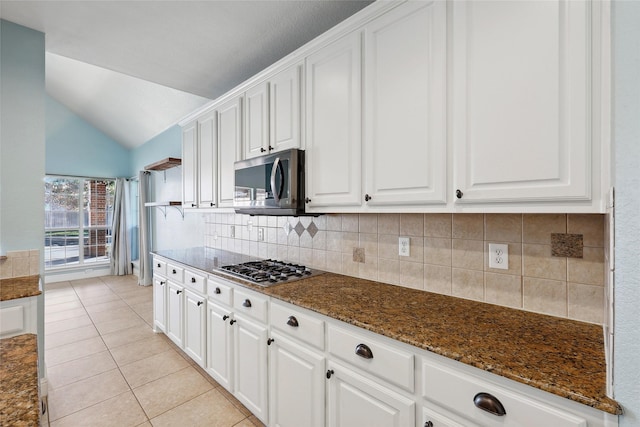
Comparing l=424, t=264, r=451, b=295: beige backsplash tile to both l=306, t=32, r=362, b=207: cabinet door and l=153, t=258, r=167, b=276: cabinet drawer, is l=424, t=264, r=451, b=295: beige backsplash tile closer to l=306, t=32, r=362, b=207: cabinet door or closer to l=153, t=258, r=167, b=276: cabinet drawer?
l=306, t=32, r=362, b=207: cabinet door

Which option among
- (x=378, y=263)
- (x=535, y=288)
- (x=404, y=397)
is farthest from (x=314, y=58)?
(x=404, y=397)

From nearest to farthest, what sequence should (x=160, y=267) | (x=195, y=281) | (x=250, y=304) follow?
(x=250, y=304) < (x=195, y=281) < (x=160, y=267)

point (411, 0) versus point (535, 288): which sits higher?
point (411, 0)

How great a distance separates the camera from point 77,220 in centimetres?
621

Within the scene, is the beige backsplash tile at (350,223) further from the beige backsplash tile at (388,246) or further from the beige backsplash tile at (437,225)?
the beige backsplash tile at (437,225)

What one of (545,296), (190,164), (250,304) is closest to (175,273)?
(190,164)

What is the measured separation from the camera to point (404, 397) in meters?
1.15

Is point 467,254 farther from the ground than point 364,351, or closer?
farther from the ground

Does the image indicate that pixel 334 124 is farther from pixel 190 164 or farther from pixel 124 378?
pixel 124 378

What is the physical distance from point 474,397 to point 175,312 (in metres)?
2.62

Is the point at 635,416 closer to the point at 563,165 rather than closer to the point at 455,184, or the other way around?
the point at 563,165

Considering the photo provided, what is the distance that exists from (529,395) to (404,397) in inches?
17.1

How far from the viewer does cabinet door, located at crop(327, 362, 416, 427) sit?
1156mm

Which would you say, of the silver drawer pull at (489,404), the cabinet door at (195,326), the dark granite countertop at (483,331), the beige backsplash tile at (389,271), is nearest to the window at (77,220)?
the cabinet door at (195,326)
